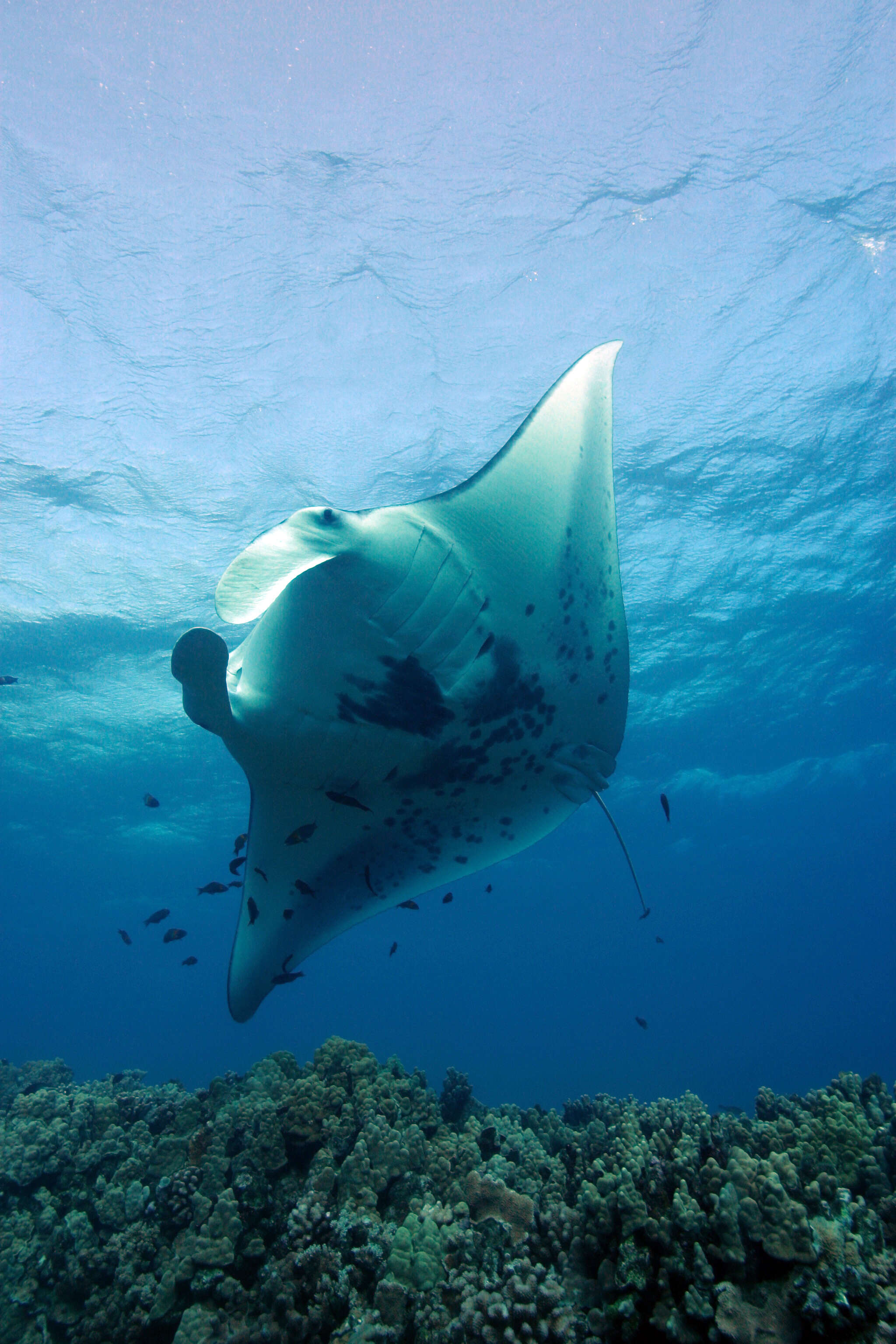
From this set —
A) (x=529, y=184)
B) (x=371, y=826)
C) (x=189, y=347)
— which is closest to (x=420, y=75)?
(x=529, y=184)

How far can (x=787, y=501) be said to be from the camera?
576 inches

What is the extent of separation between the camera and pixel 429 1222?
9.60ft

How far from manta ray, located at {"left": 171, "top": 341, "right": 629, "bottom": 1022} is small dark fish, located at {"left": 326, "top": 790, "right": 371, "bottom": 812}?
0.08 ft

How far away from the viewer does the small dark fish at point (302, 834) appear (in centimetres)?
359

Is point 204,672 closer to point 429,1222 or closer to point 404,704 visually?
point 404,704

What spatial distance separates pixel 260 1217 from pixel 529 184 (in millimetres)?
12420

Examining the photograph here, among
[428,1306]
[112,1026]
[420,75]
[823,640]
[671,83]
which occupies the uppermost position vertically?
[112,1026]

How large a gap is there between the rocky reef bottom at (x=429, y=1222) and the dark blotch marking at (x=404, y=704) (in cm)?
225

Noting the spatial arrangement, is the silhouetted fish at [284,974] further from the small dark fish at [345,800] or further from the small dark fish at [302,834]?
the small dark fish at [345,800]

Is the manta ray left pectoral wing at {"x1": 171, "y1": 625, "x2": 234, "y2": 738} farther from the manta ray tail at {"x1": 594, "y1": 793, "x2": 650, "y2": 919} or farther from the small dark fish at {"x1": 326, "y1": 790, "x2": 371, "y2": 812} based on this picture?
the manta ray tail at {"x1": 594, "y1": 793, "x2": 650, "y2": 919}

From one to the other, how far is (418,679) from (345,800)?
918 mm

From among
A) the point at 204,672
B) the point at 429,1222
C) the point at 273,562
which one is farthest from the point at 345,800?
the point at 429,1222

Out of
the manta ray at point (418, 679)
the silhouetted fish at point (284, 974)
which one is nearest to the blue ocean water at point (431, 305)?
the manta ray at point (418, 679)

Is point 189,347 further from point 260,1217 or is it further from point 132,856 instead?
point 132,856
